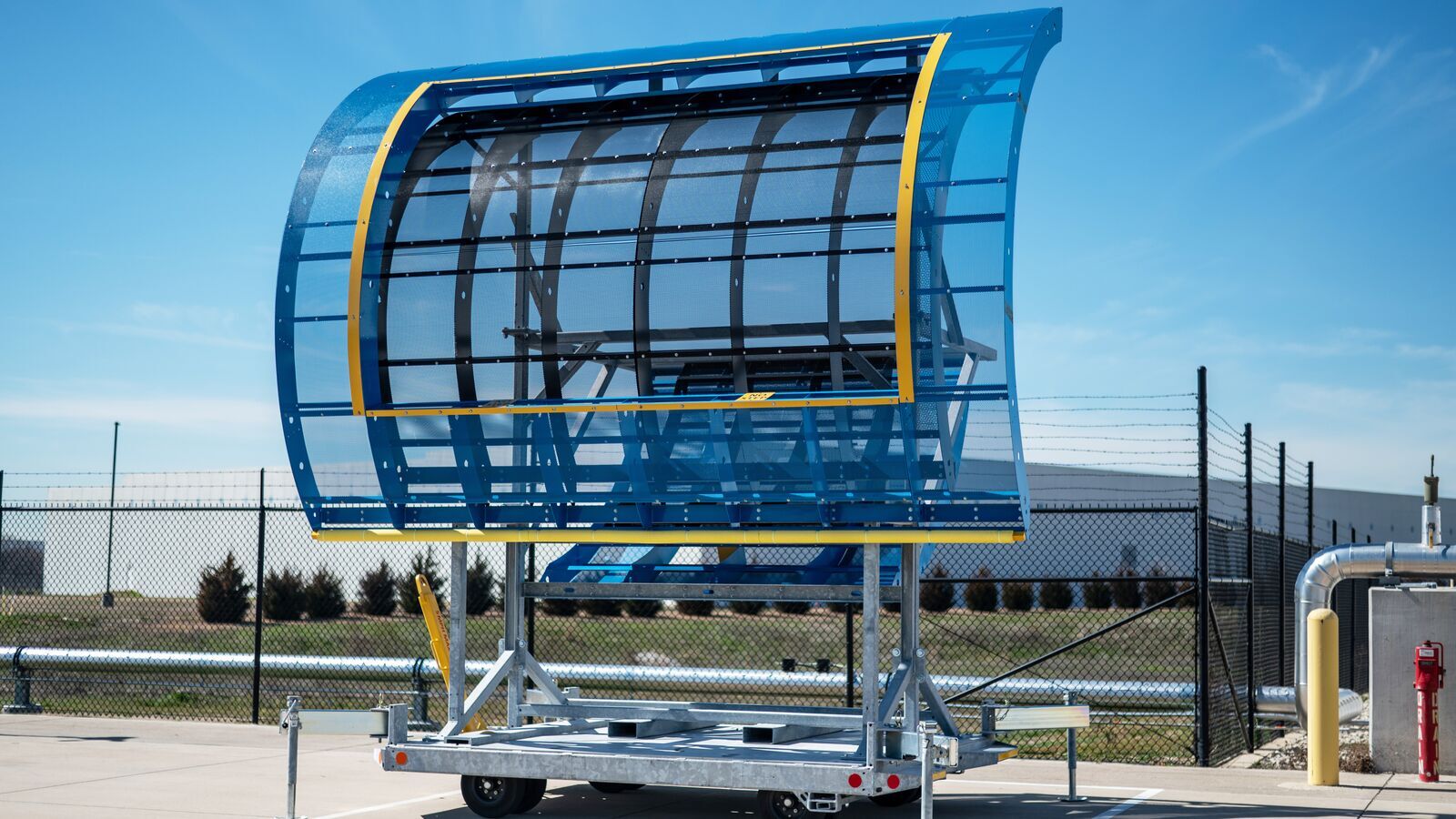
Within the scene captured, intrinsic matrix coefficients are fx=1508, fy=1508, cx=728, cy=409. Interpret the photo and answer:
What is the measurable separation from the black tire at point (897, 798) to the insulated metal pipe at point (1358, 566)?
195 inches

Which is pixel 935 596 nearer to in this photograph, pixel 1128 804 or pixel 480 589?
pixel 480 589

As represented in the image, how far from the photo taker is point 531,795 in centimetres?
991

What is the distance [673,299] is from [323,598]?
26356mm

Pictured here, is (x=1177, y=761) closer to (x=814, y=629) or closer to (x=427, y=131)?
(x=427, y=131)

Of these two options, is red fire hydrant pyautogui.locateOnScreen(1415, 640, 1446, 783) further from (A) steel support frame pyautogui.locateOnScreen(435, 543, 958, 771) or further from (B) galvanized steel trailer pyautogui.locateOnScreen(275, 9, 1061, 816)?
(A) steel support frame pyautogui.locateOnScreen(435, 543, 958, 771)

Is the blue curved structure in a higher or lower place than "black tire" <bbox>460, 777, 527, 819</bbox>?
higher

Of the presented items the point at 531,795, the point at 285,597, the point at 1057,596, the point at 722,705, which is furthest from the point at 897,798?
the point at 1057,596

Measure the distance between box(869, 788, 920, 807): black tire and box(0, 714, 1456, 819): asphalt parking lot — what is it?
6 centimetres

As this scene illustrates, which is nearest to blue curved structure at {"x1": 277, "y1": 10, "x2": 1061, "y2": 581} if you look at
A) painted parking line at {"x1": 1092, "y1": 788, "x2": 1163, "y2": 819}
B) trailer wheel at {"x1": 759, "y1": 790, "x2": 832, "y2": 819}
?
trailer wheel at {"x1": 759, "y1": 790, "x2": 832, "y2": 819}

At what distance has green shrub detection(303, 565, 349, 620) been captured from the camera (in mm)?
33281

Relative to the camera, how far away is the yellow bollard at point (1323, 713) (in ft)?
36.8

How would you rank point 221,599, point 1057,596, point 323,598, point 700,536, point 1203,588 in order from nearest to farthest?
point 700,536 → point 1203,588 → point 221,599 → point 323,598 → point 1057,596

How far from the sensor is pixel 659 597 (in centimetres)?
1017

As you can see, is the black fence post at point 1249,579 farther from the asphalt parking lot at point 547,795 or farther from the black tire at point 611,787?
the black tire at point 611,787
